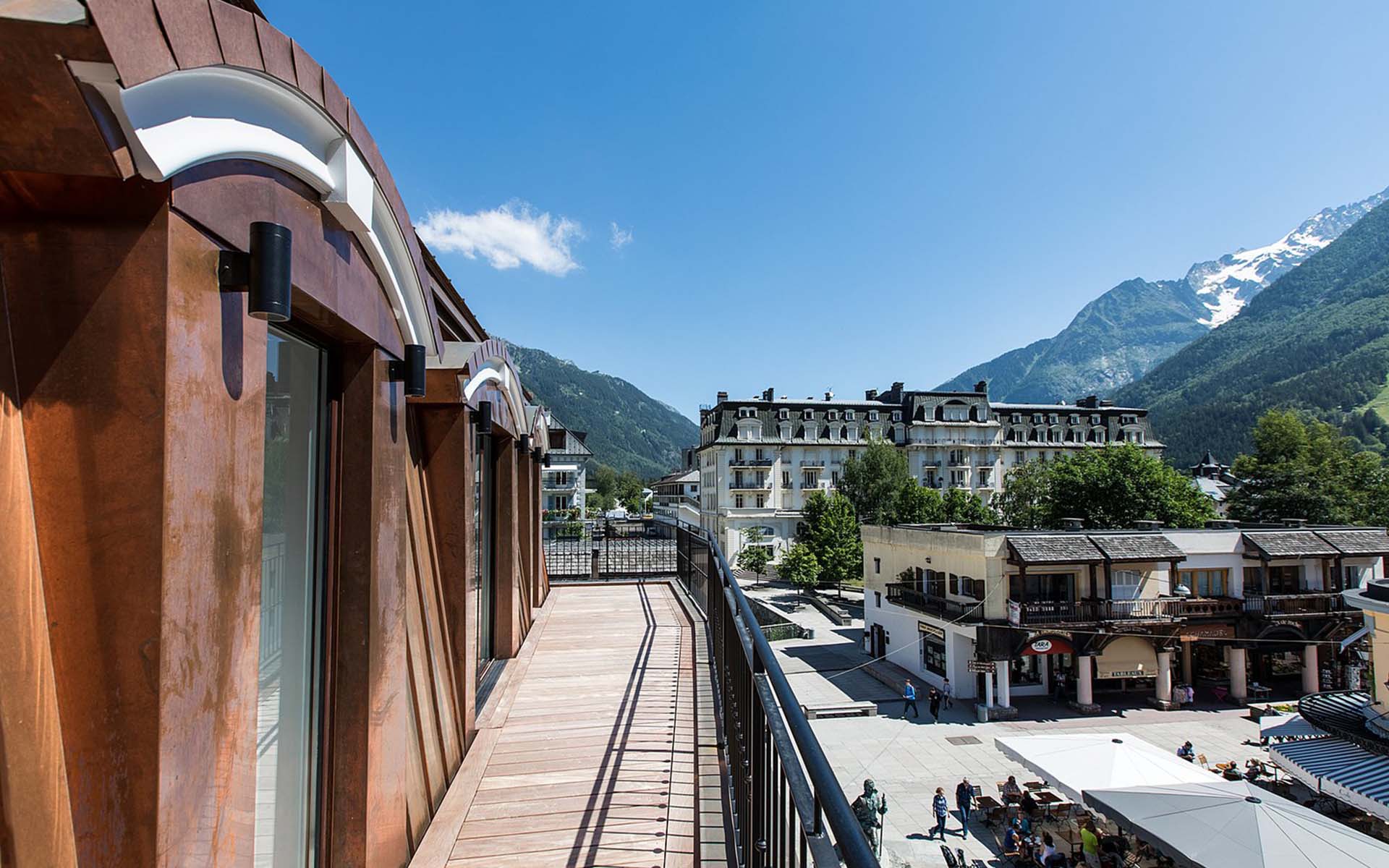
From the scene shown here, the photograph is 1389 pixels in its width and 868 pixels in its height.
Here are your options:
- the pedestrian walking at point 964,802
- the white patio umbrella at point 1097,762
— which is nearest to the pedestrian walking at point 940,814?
the pedestrian walking at point 964,802

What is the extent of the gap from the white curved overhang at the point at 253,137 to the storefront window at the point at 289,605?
63cm

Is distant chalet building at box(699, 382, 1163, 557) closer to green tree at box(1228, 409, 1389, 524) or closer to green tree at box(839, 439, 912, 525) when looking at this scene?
green tree at box(839, 439, 912, 525)

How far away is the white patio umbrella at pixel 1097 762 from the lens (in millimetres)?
12492

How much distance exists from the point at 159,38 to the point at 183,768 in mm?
1793

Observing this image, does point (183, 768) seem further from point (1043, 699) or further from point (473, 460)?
point (1043, 699)

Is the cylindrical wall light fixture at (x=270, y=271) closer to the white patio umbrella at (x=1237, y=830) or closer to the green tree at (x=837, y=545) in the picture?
the white patio umbrella at (x=1237, y=830)

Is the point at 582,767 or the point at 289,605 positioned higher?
the point at 289,605

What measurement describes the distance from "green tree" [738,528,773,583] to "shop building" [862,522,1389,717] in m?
18.0

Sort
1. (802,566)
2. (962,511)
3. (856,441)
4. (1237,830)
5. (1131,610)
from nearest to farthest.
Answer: (1237,830) < (1131,610) < (802,566) < (962,511) < (856,441)

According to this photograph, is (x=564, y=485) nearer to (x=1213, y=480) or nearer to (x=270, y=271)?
(x=270, y=271)

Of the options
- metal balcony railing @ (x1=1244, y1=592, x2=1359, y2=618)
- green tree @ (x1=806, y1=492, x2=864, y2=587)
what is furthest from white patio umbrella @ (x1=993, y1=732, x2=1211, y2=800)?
green tree @ (x1=806, y1=492, x2=864, y2=587)

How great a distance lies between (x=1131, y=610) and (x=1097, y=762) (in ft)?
41.4

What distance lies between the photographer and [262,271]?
1952 millimetres

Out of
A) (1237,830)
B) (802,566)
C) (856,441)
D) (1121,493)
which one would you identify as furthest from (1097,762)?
(856,441)
